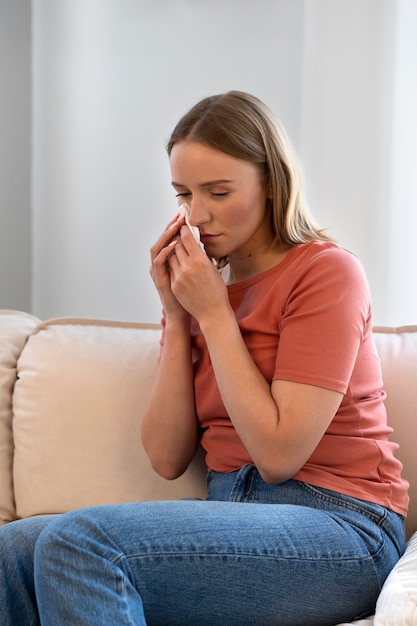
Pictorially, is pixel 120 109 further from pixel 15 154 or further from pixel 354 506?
pixel 354 506

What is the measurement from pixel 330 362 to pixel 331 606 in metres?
0.35

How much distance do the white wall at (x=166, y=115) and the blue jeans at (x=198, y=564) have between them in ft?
3.14

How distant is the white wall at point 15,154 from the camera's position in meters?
2.44

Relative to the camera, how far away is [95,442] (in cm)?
167

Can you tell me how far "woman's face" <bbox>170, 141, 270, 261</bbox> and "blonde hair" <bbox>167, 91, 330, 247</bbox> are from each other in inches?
0.7

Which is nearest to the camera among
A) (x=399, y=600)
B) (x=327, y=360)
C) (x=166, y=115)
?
(x=399, y=600)

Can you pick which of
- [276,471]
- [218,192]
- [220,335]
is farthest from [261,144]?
[276,471]

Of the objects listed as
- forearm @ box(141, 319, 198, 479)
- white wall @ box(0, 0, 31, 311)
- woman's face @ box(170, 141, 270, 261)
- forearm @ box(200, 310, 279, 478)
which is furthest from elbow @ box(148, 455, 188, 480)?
white wall @ box(0, 0, 31, 311)

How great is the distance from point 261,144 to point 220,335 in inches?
13.7

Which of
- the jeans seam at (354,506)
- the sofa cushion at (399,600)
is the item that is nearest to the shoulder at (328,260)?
the jeans seam at (354,506)

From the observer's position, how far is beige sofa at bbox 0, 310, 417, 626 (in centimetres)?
163

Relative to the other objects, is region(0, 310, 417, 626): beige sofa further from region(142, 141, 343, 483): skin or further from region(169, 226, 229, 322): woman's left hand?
region(169, 226, 229, 322): woman's left hand

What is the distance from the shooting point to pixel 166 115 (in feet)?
7.62

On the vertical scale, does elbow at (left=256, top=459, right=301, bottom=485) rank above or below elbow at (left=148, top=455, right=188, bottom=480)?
above
